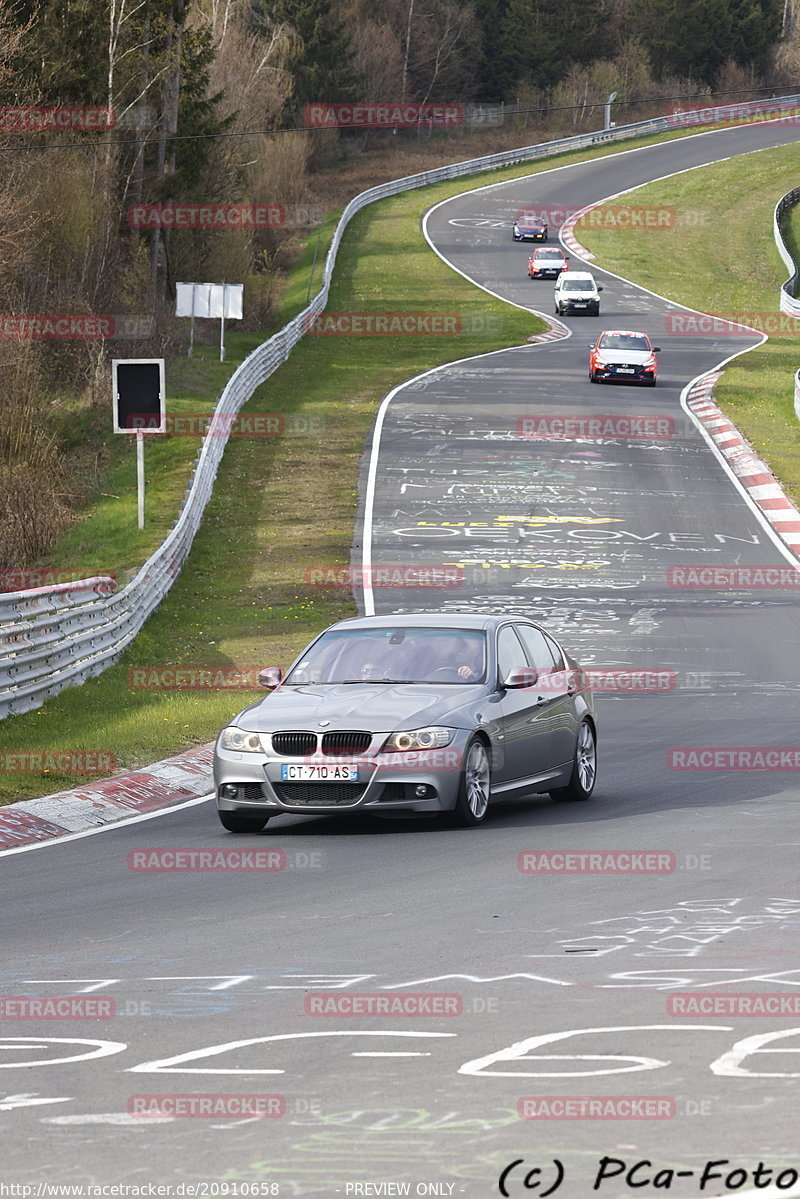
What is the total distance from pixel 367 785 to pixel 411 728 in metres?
0.49

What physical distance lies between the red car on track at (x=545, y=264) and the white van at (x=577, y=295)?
10426mm

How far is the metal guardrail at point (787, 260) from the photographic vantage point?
72625 mm

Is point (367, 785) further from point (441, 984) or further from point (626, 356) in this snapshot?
point (626, 356)

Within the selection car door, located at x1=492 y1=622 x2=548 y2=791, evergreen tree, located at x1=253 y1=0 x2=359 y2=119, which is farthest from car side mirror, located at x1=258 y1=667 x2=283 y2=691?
evergreen tree, located at x1=253 y1=0 x2=359 y2=119

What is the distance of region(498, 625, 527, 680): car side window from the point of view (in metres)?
14.1

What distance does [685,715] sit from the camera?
1927cm

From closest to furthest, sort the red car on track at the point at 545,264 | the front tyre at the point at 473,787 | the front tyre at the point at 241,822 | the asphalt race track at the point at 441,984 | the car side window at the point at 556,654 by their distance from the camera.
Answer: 1. the asphalt race track at the point at 441,984
2. the front tyre at the point at 473,787
3. the front tyre at the point at 241,822
4. the car side window at the point at 556,654
5. the red car on track at the point at 545,264

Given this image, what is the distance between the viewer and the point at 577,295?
66.0 meters

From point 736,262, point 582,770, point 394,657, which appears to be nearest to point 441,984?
point 394,657

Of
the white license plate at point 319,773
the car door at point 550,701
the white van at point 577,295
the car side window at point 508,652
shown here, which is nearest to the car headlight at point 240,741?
the white license plate at point 319,773

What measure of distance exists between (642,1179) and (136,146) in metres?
54.2

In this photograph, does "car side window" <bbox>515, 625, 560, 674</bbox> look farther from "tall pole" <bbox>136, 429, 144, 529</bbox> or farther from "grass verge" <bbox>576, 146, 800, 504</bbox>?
"grass verge" <bbox>576, 146, 800, 504</bbox>

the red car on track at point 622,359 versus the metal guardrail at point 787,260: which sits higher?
the metal guardrail at point 787,260

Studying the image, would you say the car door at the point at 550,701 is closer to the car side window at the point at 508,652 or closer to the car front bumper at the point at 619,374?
the car side window at the point at 508,652
